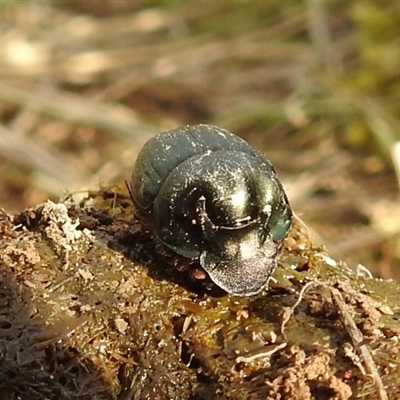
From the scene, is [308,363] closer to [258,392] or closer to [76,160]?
[258,392]

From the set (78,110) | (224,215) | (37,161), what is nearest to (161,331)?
(224,215)

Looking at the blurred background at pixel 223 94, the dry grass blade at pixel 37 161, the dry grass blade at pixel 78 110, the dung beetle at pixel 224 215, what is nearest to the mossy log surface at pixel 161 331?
the dung beetle at pixel 224 215

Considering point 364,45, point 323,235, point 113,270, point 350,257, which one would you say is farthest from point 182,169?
point 364,45

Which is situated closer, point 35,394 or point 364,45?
point 35,394

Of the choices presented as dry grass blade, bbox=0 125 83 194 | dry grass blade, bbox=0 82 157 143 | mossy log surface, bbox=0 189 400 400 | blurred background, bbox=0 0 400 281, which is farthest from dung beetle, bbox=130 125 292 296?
dry grass blade, bbox=0 82 157 143

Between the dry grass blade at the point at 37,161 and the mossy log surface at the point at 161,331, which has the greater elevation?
the dry grass blade at the point at 37,161

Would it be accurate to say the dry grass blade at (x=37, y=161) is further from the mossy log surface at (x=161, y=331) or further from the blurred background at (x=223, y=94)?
the mossy log surface at (x=161, y=331)

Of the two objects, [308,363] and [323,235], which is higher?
[323,235]
